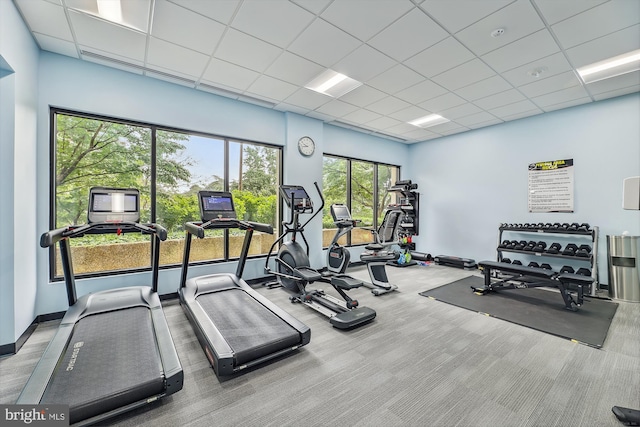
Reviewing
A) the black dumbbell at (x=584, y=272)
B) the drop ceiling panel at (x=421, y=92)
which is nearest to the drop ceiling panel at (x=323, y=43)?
the drop ceiling panel at (x=421, y=92)

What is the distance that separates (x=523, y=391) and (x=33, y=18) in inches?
216

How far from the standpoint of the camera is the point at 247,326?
2.62m

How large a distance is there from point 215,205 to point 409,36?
10.0 ft

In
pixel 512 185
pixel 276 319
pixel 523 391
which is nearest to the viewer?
pixel 523 391

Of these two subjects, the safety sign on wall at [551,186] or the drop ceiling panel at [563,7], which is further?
the safety sign on wall at [551,186]

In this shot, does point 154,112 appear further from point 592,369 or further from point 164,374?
point 592,369

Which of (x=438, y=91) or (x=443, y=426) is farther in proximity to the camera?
(x=438, y=91)

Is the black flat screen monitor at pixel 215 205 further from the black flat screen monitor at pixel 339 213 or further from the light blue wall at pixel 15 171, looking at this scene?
the black flat screen monitor at pixel 339 213

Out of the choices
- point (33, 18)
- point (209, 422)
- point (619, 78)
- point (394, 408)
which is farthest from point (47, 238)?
point (619, 78)

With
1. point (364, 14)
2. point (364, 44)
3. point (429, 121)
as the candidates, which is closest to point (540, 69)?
point (429, 121)

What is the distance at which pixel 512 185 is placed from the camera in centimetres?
557

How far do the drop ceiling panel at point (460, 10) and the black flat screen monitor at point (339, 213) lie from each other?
9.57 feet

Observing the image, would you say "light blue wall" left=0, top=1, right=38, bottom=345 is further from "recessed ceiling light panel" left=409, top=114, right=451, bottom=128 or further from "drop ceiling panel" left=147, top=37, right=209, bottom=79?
"recessed ceiling light panel" left=409, top=114, right=451, bottom=128

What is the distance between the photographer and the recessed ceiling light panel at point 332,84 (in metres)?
3.78
